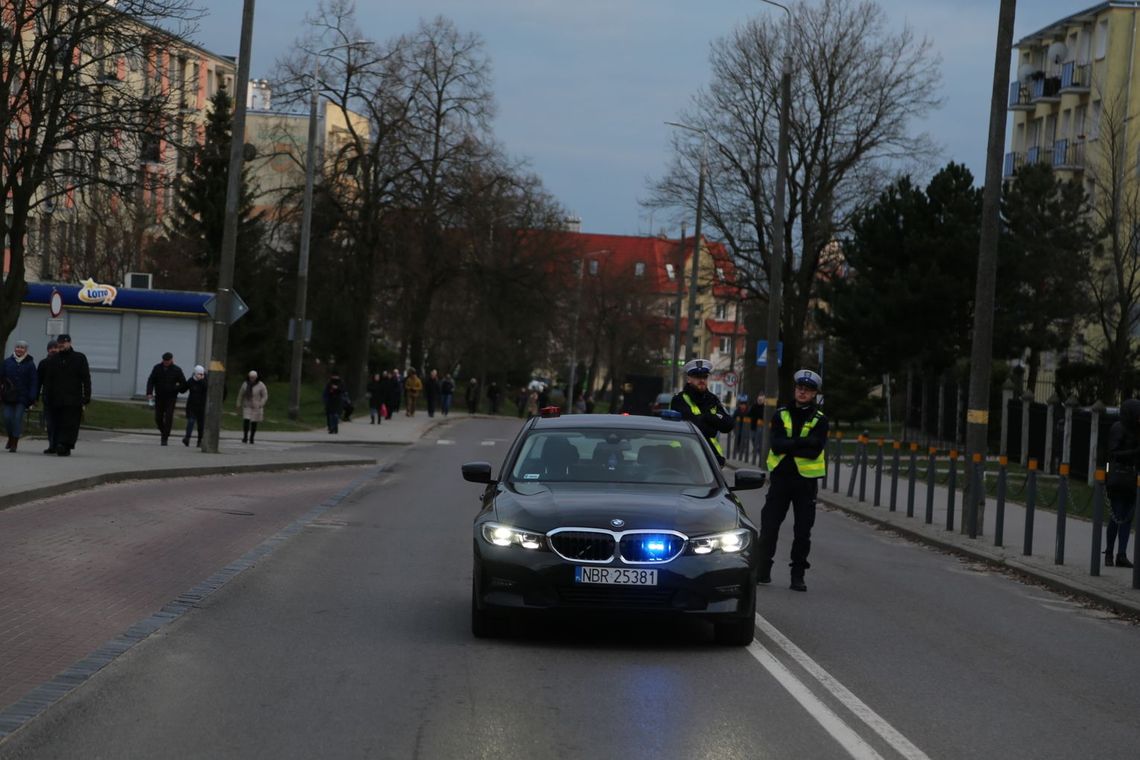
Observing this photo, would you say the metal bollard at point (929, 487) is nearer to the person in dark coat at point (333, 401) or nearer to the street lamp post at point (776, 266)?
the street lamp post at point (776, 266)

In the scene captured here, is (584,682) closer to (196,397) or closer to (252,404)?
(196,397)

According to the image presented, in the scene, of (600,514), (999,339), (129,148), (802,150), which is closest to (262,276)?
(802,150)

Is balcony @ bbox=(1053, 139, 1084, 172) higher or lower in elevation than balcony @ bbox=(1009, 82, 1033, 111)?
lower

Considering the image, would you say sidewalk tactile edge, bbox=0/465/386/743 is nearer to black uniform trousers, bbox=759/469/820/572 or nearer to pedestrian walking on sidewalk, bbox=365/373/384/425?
black uniform trousers, bbox=759/469/820/572

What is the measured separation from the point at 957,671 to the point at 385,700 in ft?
11.6

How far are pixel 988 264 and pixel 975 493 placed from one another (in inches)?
111

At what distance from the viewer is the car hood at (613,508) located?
32.1ft

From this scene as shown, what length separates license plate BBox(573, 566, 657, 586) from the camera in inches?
379

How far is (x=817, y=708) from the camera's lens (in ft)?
26.9

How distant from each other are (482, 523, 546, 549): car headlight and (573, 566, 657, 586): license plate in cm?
28

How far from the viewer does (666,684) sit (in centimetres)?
877

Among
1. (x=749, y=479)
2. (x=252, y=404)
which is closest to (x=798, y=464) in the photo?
(x=749, y=479)

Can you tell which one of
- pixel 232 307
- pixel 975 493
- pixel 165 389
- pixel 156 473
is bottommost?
pixel 156 473

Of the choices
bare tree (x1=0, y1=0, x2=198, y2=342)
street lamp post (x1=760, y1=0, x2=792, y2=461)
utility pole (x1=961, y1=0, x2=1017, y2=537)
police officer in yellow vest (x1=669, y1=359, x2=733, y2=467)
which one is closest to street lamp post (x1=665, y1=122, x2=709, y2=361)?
street lamp post (x1=760, y1=0, x2=792, y2=461)
